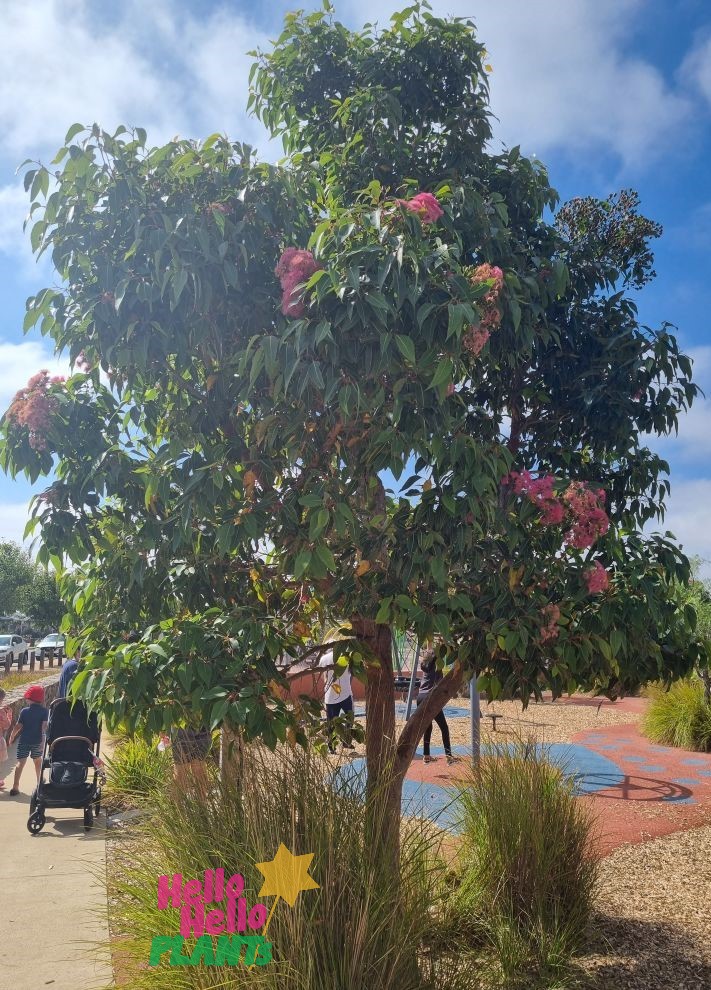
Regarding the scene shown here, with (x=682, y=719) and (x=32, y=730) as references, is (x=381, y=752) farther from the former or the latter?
(x=682, y=719)

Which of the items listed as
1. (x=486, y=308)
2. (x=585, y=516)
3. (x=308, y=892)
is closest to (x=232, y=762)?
(x=308, y=892)

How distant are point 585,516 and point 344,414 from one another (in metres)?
1.42

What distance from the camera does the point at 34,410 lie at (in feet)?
12.2

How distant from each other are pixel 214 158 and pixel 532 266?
1958 millimetres

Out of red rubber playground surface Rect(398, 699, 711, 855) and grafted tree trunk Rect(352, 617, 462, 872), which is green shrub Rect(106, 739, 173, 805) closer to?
red rubber playground surface Rect(398, 699, 711, 855)

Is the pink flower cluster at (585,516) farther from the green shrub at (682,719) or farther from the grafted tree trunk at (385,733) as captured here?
the green shrub at (682,719)

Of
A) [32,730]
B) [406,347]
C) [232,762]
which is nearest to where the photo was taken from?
[406,347]

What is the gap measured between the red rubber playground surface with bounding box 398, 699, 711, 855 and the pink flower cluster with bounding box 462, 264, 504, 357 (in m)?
3.63

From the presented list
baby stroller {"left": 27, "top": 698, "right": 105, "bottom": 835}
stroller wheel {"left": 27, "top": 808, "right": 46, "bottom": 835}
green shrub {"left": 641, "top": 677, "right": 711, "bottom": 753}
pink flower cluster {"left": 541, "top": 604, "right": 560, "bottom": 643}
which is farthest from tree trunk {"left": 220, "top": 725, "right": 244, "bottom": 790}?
green shrub {"left": 641, "top": 677, "right": 711, "bottom": 753}

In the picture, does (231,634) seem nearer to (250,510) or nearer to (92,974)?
(250,510)

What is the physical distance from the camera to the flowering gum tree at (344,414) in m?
3.39

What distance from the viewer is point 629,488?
4801 mm

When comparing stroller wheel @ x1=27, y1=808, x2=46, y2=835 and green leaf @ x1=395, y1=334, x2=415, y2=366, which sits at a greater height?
green leaf @ x1=395, y1=334, x2=415, y2=366

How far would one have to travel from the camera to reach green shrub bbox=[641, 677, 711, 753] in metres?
13.1
